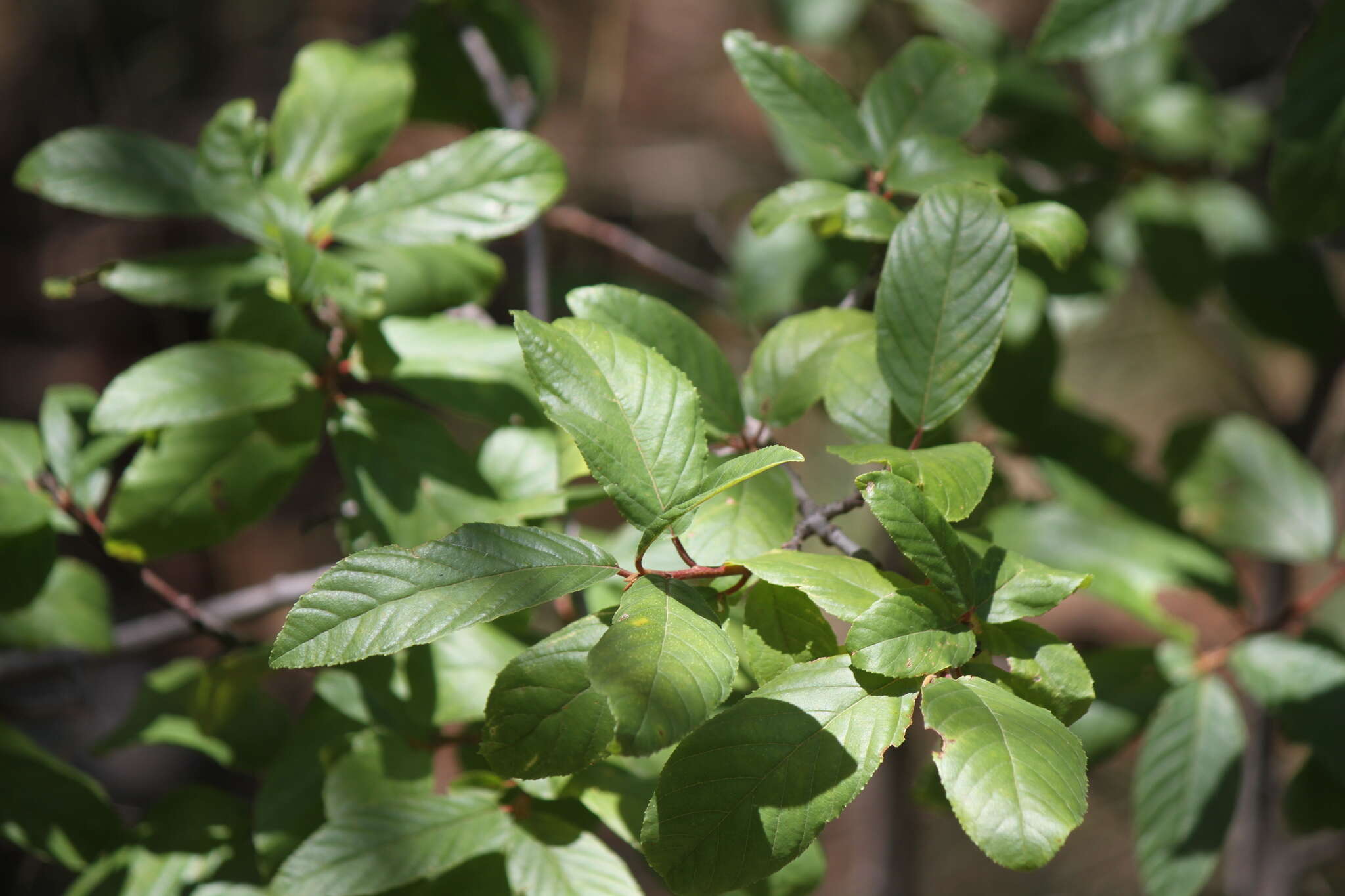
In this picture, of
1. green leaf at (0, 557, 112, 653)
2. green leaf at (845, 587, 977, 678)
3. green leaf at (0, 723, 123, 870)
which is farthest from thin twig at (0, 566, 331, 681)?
green leaf at (845, 587, 977, 678)

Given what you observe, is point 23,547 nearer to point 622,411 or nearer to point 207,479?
point 207,479

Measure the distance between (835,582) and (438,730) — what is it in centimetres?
50

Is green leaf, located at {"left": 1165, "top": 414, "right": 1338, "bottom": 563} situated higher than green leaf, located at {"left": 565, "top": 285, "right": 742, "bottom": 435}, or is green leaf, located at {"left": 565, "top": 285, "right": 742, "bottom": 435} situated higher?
green leaf, located at {"left": 565, "top": 285, "right": 742, "bottom": 435}

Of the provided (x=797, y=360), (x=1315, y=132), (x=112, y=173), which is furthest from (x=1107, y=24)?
(x=112, y=173)

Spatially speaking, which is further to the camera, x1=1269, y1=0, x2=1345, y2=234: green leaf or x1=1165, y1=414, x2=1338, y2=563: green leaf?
x1=1165, y1=414, x2=1338, y2=563: green leaf

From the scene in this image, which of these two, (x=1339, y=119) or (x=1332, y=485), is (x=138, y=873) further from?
(x=1332, y=485)

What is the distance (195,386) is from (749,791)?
60cm

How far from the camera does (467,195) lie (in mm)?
888

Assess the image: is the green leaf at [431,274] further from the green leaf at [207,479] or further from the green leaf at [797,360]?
the green leaf at [797,360]

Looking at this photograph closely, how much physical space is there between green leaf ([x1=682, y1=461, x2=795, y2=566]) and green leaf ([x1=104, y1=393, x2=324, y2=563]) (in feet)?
1.40

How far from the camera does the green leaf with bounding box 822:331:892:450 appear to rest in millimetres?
746

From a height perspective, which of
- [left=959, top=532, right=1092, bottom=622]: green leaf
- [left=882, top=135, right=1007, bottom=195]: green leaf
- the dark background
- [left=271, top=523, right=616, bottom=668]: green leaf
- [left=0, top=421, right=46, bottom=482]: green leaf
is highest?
[left=882, top=135, right=1007, bottom=195]: green leaf

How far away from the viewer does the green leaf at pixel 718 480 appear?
56 cm

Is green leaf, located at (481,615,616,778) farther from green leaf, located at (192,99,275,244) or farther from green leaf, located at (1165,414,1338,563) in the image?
green leaf, located at (1165,414,1338,563)
